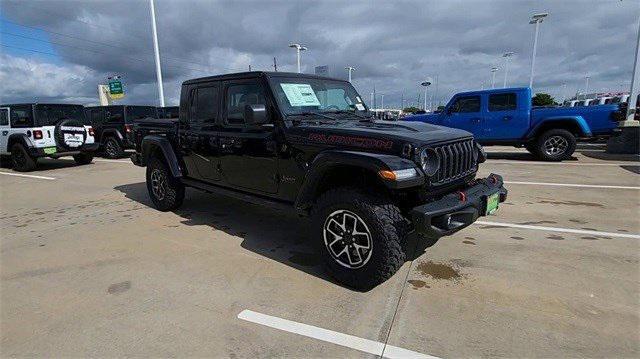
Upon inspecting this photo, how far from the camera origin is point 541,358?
220 centimetres

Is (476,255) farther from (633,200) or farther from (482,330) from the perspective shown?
(633,200)

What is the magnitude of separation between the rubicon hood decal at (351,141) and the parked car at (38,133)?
10004 mm

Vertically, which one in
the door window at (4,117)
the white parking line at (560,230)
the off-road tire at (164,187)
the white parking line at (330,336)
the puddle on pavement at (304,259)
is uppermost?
the door window at (4,117)

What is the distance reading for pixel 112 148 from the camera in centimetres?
1279

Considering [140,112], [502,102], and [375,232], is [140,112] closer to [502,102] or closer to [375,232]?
[502,102]

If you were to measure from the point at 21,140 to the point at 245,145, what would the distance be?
9520 millimetres

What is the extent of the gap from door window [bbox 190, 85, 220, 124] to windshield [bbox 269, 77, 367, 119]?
104cm

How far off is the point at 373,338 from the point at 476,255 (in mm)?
1752

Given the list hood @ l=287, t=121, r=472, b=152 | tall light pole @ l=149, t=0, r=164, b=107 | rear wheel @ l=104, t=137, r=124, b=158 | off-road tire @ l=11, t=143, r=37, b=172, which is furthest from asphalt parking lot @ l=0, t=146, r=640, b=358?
tall light pole @ l=149, t=0, r=164, b=107

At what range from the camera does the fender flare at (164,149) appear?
17.0ft

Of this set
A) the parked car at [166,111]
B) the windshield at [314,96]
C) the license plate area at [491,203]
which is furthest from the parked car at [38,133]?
the license plate area at [491,203]

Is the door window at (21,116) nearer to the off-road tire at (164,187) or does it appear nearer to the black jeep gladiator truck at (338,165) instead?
the off-road tire at (164,187)

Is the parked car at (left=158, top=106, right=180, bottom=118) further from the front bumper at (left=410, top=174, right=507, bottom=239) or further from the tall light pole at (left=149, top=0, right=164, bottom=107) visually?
the front bumper at (left=410, top=174, right=507, bottom=239)

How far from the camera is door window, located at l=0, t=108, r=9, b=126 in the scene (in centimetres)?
1034
